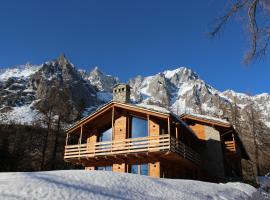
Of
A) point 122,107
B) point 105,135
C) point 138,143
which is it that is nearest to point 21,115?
point 105,135

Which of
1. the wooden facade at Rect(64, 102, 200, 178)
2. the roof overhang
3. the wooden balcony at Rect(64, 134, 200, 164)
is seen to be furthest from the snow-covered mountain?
the roof overhang

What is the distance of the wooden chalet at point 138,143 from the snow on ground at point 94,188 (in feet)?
28.4

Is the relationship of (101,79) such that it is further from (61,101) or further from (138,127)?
(138,127)

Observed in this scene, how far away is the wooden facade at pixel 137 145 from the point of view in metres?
21.2

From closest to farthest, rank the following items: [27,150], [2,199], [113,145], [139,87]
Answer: [2,199] < [113,145] < [27,150] < [139,87]

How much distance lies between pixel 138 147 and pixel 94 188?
12.6 meters

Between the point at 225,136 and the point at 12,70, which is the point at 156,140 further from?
the point at 12,70

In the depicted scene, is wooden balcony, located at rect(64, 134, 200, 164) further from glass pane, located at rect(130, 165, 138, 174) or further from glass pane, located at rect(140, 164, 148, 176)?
glass pane, located at rect(130, 165, 138, 174)

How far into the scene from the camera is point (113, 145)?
882 inches

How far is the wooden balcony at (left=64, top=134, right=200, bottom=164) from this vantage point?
2048 cm

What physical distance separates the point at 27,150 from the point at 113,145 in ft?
94.1

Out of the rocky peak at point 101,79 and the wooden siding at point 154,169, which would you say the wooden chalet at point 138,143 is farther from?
the rocky peak at point 101,79

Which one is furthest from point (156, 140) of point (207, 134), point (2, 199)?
point (2, 199)

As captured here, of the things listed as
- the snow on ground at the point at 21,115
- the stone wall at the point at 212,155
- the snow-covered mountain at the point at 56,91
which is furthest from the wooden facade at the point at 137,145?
the snow on ground at the point at 21,115
